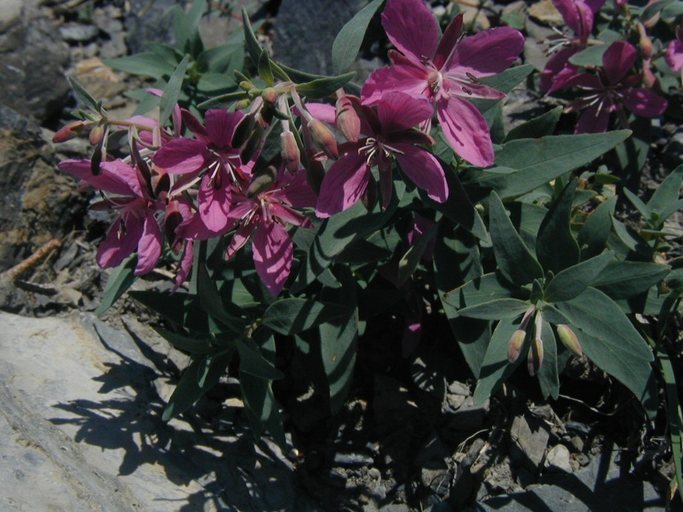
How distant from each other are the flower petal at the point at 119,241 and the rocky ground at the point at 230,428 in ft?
2.08

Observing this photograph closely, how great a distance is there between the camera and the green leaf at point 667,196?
279 centimetres

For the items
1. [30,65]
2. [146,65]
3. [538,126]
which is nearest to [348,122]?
[538,126]

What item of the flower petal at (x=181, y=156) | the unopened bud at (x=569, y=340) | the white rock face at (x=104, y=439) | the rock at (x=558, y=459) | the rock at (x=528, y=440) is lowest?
the rock at (x=558, y=459)

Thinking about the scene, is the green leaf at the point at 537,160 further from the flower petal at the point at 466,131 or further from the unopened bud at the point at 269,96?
the unopened bud at the point at 269,96

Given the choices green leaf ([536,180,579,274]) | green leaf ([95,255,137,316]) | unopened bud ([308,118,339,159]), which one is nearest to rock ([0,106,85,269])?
green leaf ([95,255,137,316])

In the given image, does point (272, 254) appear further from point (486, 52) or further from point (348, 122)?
point (486, 52)

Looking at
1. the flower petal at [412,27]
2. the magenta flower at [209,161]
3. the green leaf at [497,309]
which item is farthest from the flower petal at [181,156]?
the green leaf at [497,309]

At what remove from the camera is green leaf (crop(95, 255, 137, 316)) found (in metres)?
2.65

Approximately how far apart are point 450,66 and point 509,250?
0.64m

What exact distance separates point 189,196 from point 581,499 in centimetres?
176

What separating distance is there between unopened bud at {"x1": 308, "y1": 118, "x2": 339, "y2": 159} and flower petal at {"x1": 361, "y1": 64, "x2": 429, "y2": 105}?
0.15 m

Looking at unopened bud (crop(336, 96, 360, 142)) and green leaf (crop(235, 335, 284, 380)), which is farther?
green leaf (crop(235, 335, 284, 380))

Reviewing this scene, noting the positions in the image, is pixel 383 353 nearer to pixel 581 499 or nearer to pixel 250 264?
pixel 250 264

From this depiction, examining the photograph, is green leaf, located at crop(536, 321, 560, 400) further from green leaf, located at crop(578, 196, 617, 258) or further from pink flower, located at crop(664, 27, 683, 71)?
pink flower, located at crop(664, 27, 683, 71)
